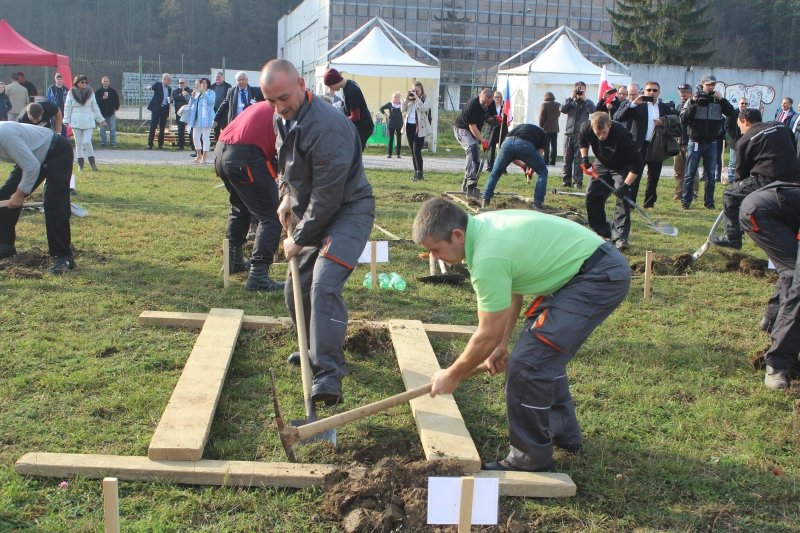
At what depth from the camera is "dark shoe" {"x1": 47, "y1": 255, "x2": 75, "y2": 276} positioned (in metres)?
7.43

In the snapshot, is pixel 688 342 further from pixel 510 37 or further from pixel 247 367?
pixel 510 37

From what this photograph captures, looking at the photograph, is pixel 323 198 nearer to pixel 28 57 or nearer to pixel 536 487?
pixel 536 487

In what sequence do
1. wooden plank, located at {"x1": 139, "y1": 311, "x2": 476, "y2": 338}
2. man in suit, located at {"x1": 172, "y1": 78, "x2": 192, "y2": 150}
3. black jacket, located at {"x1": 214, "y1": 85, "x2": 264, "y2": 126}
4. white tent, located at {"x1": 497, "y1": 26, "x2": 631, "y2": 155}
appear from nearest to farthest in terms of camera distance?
wooden plank, located at {"x1": 139, "y1": 311, "x2": 476, "y2": 338} → black jacket, located at {"x1": 214, "y1": 85, "x2": 264, "y2": 126} → man in suit, located at {"x1": 172, "y1": 78, "x2": 192, "y2": 150} → white tent, located at {"x1": 497, "y1": 26, "x2": 631, "y2": 155}

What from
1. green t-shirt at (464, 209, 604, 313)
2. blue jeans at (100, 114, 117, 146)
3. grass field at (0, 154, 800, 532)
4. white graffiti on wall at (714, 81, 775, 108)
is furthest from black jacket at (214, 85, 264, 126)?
white graffiti on wall at (714, 81, 775, 108)

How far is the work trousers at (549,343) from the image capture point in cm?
381

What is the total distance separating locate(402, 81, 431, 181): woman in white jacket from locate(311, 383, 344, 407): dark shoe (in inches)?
463

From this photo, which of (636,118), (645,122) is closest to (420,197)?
(636,118)

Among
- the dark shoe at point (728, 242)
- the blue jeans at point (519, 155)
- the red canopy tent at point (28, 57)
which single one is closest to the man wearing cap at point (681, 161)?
the blue jeans at point (519, 155)

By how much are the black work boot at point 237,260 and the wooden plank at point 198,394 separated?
173cm

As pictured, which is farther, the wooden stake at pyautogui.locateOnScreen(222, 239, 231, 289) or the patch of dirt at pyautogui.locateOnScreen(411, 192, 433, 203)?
the patch of dirt at pyautogui.locateOnScreen(411, 192, 433, 203)

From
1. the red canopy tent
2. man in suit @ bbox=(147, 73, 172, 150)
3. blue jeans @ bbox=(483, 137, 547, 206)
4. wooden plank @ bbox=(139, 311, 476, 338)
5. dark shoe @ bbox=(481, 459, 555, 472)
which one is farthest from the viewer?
the red canopy tent

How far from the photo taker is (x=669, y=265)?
892 cm

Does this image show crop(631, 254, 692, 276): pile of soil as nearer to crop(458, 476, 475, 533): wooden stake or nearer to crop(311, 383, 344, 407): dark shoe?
crop(311, 383, 344, 407): dark shoe

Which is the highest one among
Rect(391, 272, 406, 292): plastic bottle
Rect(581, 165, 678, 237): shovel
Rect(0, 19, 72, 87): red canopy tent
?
Rect(0, 19, 72, 87): red canopy tent
